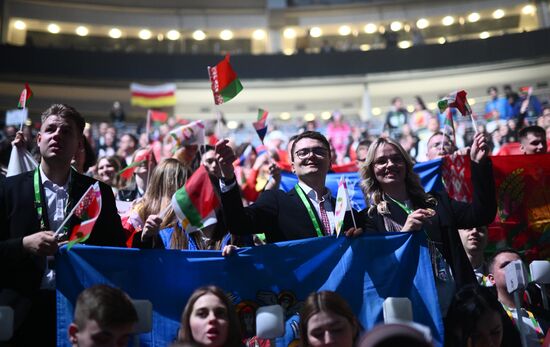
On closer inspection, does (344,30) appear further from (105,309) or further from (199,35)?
(105,309)

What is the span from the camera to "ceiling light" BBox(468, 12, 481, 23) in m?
30.0

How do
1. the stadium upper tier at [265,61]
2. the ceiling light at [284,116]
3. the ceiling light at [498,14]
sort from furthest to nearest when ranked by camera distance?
the ceiling light at [284,116] < the ceiling light at [498,14] < the stadium upper tier at [265,61]

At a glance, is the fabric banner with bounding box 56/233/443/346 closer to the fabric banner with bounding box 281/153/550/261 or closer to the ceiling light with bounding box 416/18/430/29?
the fabric banner with bounding box 281/153/550/261

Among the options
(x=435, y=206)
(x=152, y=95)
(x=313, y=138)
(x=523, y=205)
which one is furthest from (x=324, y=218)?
(x=152, y=95)

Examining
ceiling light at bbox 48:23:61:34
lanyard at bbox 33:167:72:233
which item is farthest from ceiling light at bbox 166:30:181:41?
lanyard at bbox 33:167:72:233

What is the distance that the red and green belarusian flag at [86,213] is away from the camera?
3.59m

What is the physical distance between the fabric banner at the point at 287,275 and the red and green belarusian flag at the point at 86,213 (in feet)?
0.93

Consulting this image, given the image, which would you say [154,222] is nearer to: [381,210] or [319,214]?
[319,214]

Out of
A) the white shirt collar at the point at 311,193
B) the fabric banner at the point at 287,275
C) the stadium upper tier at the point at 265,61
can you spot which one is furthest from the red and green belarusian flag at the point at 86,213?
the stadium upper tier at the point at 265,61

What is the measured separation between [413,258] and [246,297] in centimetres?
110

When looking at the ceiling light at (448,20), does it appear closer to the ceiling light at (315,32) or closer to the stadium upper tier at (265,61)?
the stadium upper tier at (265,61)

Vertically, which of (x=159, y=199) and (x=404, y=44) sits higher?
(x=404, y=44)

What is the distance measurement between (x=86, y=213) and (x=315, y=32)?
29.3m

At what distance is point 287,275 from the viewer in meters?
4.11
